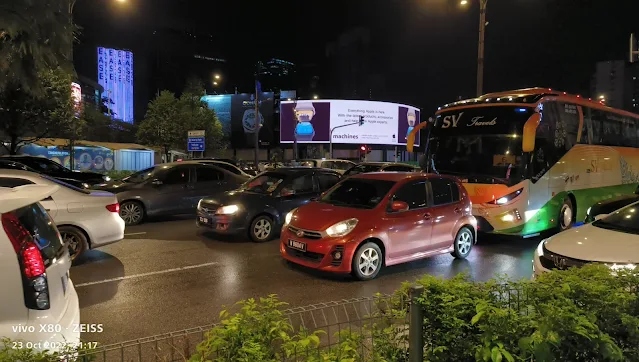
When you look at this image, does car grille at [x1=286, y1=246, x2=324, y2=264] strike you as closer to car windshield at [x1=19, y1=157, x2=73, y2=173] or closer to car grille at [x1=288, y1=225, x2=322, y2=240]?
car grille at [x1=288, y1=225, x2=322, y2=240]

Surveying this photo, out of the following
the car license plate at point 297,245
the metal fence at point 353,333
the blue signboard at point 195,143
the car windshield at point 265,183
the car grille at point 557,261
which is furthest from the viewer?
the blue signboard at point 195,143

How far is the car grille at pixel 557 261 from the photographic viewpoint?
15.2ft

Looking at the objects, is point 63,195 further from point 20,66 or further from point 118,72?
point 118,72

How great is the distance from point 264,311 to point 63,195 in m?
6.06

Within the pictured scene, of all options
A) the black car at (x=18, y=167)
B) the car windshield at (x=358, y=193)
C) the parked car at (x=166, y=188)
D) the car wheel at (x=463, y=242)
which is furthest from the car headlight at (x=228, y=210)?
the black car at (x=18, y=167)

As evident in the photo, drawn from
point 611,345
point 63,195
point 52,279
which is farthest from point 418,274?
point 63,195

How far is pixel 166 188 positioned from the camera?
11750 millimetres

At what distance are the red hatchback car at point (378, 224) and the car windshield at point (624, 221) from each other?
2506mm

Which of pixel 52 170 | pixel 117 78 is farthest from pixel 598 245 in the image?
pixel 117 78

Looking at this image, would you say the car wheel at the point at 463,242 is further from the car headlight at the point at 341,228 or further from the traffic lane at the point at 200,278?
the car headlight at the point at 341,228

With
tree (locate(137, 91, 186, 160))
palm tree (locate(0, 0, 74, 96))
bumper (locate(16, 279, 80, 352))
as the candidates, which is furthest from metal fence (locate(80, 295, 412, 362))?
tree (locate(137, 91, 186, 160))

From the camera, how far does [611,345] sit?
2266mm

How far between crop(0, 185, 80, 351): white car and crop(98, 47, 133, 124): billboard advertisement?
6460 cm

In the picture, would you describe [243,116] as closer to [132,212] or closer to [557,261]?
[132,212]
